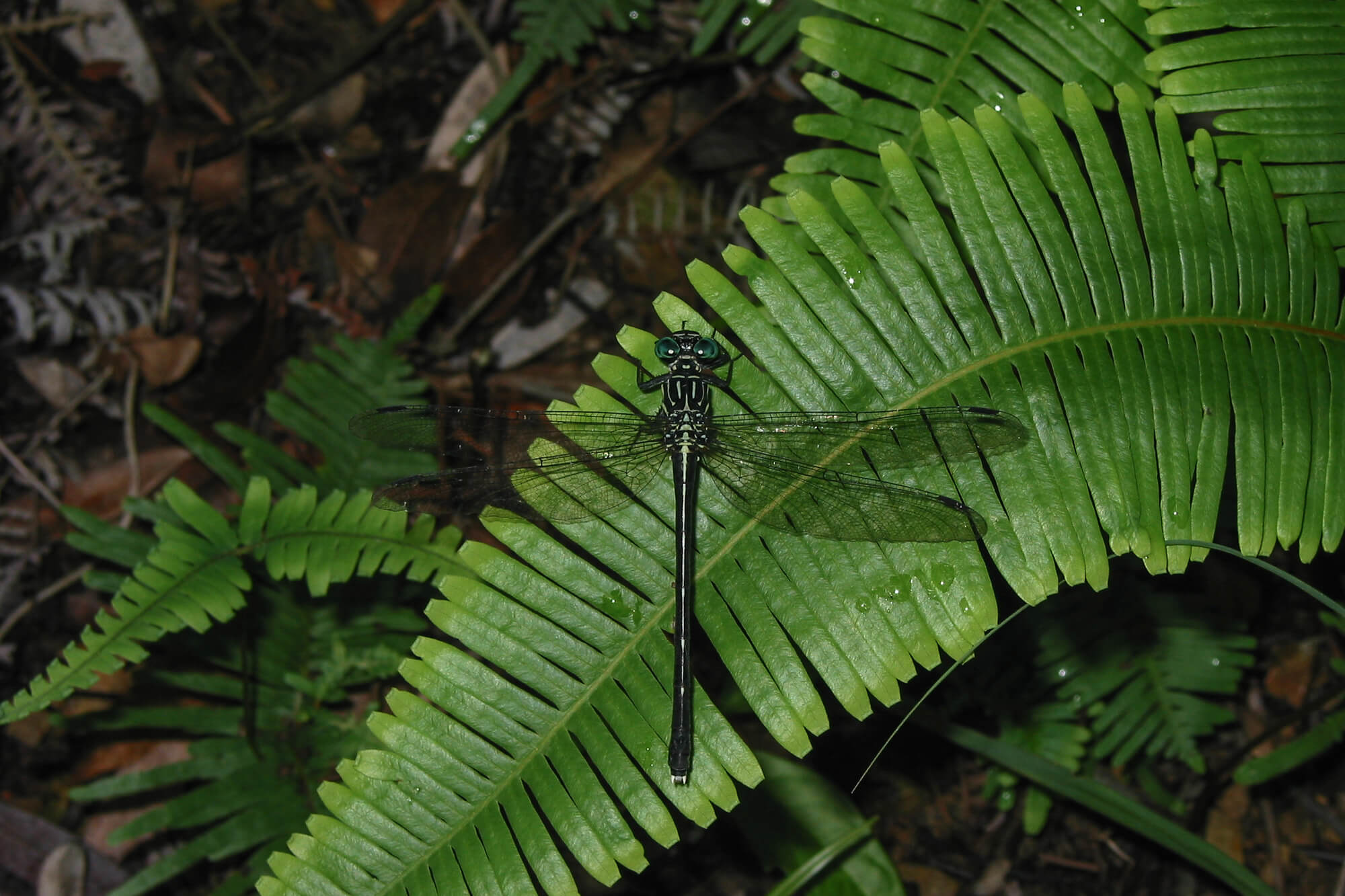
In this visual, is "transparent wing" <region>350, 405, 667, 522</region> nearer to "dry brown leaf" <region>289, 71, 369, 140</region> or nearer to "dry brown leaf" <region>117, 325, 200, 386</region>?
"dry brown leaf" <region>117, 325, 200, 386</region>

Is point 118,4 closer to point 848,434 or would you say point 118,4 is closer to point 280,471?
point 280,471

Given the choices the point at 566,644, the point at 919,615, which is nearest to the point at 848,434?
the point at 919,615

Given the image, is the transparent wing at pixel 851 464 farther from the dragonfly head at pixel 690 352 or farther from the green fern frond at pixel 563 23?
the green fern frond at pixel 563 23

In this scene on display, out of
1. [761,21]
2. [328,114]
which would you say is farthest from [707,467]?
[328,114]

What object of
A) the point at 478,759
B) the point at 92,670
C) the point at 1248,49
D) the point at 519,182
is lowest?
the point at 478,759

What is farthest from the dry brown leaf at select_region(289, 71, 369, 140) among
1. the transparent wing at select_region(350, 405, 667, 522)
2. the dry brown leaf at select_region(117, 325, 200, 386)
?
the transparent wing at select_region(350, 405, 667, 522)

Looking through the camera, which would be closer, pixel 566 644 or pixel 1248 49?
pixel 566 644

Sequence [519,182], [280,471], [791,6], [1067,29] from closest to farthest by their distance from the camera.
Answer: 1. [1067,29]
2. [280,471]
3. [791,6]
4. [519,182]

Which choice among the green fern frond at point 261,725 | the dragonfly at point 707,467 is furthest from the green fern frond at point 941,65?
the green fern frond at point 261,725
